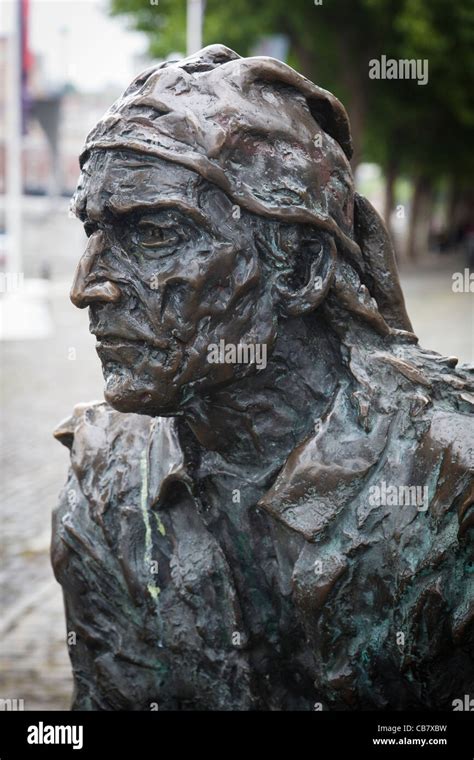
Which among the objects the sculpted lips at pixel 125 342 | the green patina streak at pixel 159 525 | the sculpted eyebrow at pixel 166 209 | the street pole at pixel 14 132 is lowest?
the green patina streak at pixel 159 525

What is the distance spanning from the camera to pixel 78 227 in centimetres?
3650

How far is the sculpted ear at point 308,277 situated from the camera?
9.30ft

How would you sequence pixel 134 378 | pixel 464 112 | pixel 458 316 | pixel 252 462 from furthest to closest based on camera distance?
pixel 464 112 → pixel 458 316 → pixel 252 462 → pixel 134 378

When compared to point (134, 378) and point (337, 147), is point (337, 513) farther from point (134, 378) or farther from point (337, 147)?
point (337, 147)

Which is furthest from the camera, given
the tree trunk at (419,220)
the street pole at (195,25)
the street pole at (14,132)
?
the tree trunk at (419,220)

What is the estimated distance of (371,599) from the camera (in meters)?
2.82

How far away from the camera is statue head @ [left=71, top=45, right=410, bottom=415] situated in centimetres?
267

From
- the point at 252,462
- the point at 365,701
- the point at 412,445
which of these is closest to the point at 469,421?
the point at 412,445

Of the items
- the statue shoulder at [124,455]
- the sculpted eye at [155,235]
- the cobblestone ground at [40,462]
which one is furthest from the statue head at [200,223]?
the cobblestone ground at [40,462]

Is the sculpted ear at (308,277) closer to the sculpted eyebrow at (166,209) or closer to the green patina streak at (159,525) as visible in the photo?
the sculpted eyebrow at (166,209)

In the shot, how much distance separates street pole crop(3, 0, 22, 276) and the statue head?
49.1 feet

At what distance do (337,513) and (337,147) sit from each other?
40.7 inches

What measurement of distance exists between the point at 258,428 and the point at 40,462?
24.5 feet

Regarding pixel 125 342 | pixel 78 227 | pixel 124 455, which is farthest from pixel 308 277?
pixel 78 227
